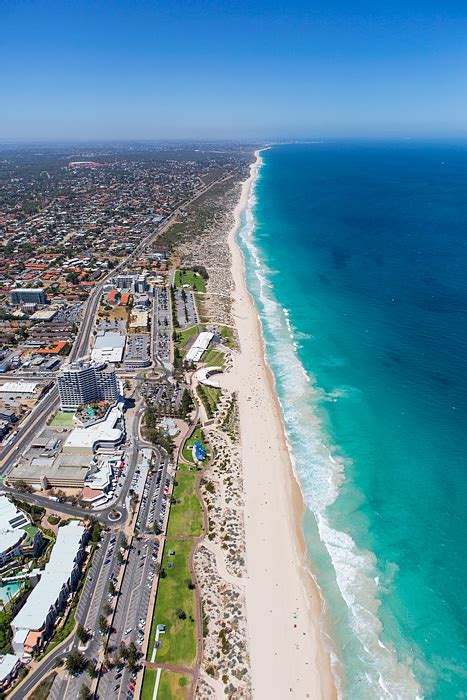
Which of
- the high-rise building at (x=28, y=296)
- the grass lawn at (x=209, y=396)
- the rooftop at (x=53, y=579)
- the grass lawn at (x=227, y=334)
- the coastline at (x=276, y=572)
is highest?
the high-rise building at (x=28, y=296)

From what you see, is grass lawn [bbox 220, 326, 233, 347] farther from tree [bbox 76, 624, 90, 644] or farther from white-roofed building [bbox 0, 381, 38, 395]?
tree [bbox 76, 624, 90, 644]

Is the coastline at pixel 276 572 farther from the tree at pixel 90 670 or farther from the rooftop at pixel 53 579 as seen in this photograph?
the rooftop at pixel 53 579

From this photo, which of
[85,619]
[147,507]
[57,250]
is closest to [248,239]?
[57,250]

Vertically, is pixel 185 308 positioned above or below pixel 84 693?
above

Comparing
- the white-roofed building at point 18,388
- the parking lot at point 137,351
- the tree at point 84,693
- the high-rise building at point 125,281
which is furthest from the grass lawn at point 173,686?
the high-rise building at point 125,281

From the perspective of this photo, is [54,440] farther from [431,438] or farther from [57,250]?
[57,250]

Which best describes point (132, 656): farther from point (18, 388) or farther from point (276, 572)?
point (18, 388)

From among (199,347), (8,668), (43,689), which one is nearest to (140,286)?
(199,347)
